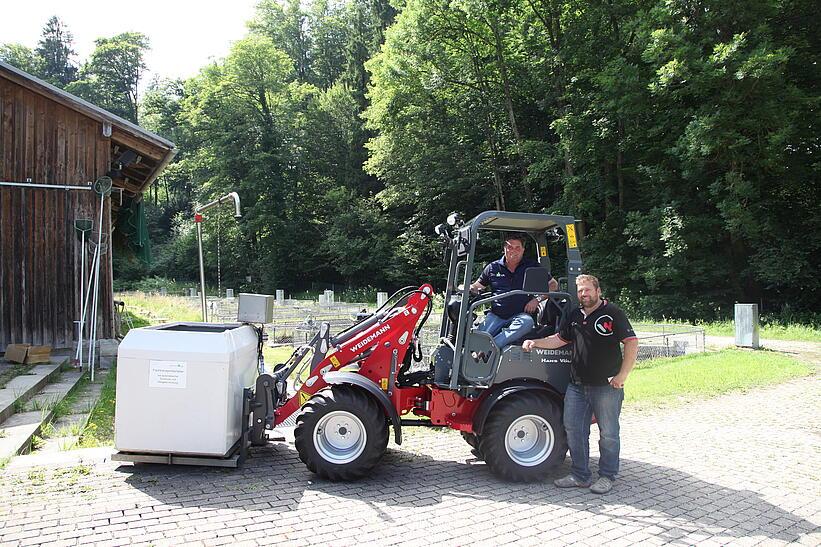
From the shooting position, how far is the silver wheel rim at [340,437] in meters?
5.07

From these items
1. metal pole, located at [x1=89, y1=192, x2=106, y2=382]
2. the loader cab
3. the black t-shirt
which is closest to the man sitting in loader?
the loader cab

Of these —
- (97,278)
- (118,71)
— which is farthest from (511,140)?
(118,71)

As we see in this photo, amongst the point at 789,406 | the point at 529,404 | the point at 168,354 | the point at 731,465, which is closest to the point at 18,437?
the point at 168,354

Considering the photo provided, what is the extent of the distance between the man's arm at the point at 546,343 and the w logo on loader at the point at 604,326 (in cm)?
36

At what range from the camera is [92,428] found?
6.61 meters

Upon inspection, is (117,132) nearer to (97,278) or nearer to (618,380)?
(97,278)

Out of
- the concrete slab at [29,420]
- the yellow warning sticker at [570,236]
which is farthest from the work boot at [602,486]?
the concrete slab at [29,420]

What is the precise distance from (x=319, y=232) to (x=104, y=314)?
35.9m

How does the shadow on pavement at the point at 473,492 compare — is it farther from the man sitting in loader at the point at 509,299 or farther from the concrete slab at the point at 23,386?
the concrete slab at the point at 23,386

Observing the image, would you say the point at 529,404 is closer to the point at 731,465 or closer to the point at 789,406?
the point at 731,465

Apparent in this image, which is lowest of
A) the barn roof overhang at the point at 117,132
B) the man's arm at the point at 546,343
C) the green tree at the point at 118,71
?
the man's arm at the point at 546,343

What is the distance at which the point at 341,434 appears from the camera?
16.9ft

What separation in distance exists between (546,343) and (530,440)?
903 mm

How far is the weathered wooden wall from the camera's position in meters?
10.7
